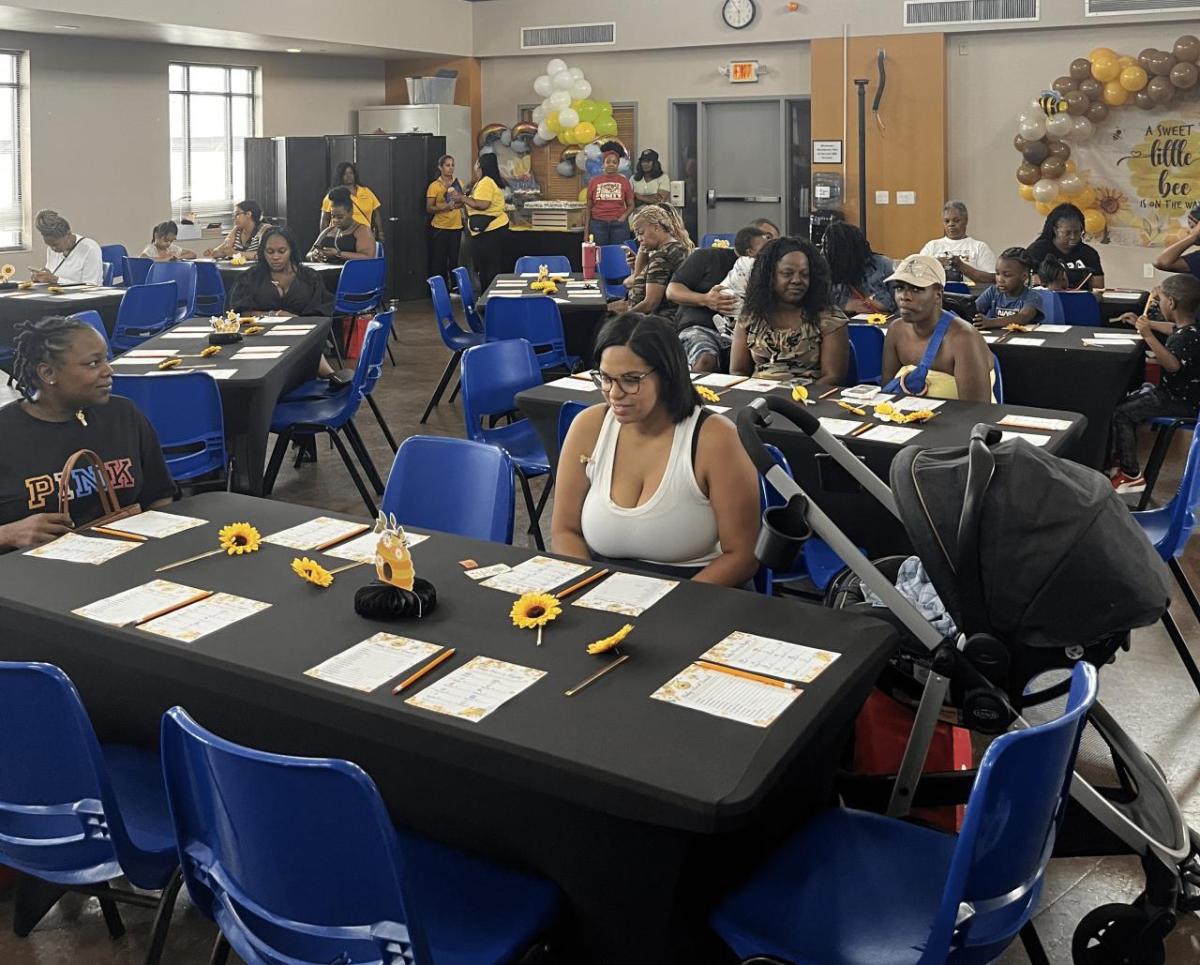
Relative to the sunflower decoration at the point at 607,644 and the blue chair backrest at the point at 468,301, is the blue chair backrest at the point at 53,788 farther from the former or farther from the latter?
the blue chair backrest at the point at 468,301

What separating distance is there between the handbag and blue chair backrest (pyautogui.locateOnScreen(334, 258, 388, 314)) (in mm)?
5744

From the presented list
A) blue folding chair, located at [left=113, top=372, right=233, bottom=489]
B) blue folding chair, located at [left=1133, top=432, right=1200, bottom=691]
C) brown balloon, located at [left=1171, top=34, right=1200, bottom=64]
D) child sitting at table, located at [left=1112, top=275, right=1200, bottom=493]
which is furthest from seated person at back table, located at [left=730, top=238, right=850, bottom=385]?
brown balloon, located at [left=1171, top=34, right=1200, bottom=64]

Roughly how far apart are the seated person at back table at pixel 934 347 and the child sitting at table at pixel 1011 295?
1937 millimetres

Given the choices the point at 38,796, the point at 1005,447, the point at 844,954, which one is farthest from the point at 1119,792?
the point at 38,796

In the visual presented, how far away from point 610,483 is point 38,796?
1588 mm

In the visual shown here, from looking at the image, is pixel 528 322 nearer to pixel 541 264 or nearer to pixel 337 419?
pixel 337 419

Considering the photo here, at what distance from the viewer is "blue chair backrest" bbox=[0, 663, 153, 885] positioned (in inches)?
84.4

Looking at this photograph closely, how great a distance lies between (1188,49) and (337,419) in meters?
8.53

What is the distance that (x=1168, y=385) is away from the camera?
6270 millimetres

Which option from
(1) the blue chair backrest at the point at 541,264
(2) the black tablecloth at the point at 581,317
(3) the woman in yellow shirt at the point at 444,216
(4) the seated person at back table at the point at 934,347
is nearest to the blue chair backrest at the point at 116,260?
(1) the blue chair backrest at the point at 541,264

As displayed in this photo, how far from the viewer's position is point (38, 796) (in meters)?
2.27

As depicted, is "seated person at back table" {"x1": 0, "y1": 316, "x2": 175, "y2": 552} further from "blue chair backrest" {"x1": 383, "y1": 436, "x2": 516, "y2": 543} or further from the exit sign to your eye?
the exit sign

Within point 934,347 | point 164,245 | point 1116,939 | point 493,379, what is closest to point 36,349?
point 493,379

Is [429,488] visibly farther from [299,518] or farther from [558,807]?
[558,807]
